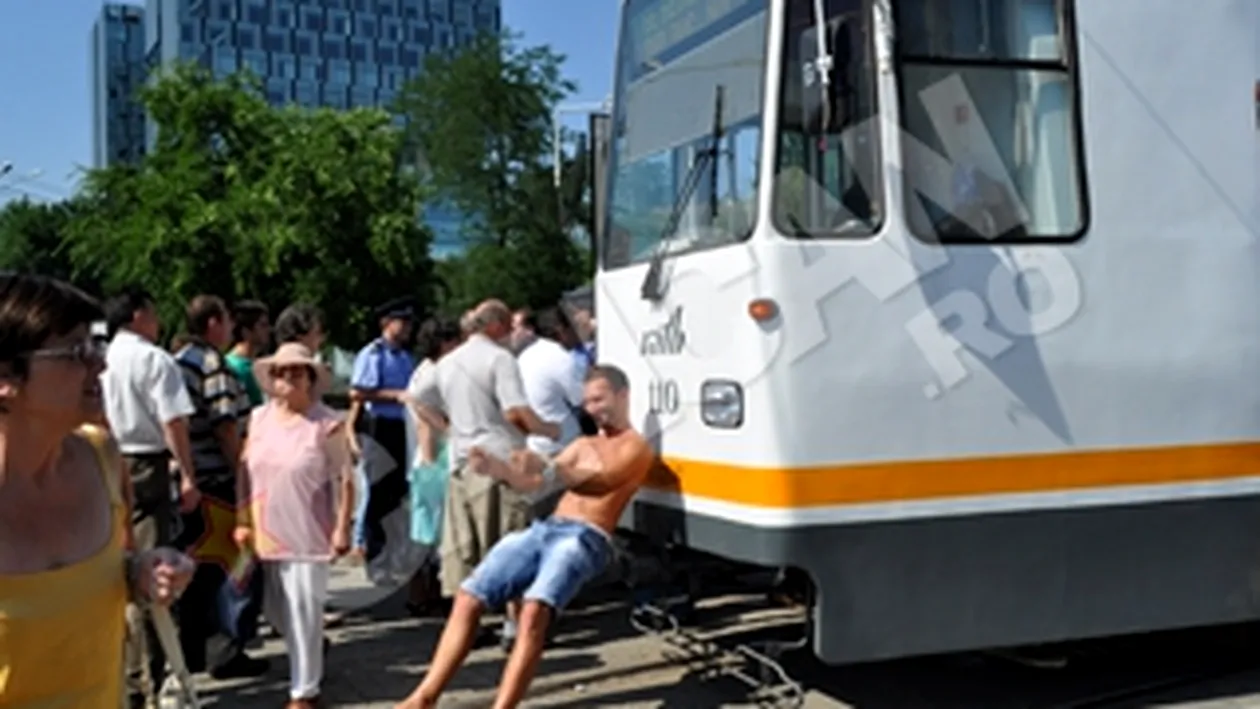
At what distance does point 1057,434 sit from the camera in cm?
481

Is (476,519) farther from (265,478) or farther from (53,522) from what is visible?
(53,522)

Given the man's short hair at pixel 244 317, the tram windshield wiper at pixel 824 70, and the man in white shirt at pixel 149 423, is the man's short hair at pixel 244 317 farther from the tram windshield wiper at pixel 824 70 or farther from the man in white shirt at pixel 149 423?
the tram windshield wiper at pixel 824 70

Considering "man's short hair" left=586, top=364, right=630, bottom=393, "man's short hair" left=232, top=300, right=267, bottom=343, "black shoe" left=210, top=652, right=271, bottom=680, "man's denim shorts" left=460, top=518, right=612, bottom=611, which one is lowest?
"black shoe" left=210, top=652, right=271, bottom=680

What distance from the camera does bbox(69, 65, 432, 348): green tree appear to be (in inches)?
1166

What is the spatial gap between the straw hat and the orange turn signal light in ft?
6.60

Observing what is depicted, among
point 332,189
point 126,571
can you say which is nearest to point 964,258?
point 126,571

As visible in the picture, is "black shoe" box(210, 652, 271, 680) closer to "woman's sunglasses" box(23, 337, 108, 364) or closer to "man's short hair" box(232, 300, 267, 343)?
"man's short hair" box(232, 300, 267, 343)

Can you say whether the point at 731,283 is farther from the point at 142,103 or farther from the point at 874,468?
the point at 142,103

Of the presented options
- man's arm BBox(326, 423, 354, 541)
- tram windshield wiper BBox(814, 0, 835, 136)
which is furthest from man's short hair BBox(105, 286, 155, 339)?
tram windshield wiper BBox(814, 0, 835, 136)

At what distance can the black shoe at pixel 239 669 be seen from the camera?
6016 millimetres

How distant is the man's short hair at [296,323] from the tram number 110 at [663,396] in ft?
6.38

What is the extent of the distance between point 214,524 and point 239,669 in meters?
0.78

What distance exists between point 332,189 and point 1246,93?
→ 27.4m

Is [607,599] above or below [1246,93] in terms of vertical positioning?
below
